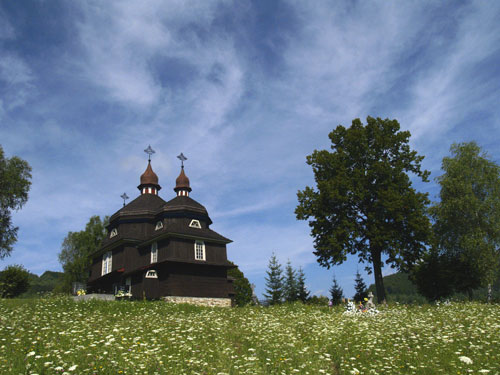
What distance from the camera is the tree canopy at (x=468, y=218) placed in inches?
1331

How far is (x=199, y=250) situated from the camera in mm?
36188

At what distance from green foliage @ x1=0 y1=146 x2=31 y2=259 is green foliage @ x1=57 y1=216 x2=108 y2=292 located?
1766 cm

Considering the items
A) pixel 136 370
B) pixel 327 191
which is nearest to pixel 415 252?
pixel 327 191

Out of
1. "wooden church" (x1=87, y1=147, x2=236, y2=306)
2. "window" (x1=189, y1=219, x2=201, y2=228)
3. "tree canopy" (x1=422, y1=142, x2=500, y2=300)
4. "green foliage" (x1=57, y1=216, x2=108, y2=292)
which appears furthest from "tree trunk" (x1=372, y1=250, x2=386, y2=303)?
"green foliage" (x1=57, y1=216, x2=108, y2=292)

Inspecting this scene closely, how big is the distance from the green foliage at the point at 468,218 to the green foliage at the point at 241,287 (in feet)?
104

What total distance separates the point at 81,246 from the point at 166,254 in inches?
1174

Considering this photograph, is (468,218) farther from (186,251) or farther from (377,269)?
(186,251)

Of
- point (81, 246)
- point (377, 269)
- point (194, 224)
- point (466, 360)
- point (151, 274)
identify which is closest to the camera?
point (466, 360)

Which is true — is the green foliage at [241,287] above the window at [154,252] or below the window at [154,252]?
below

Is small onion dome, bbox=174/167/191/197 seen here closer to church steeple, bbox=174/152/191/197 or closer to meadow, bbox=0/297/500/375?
church steeple, bbox=174/152/191/197

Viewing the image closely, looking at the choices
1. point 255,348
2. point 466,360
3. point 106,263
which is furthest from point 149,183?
point 466,360

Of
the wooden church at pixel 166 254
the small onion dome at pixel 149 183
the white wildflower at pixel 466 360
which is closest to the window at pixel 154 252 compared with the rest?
the wooden church at pixel 166 254

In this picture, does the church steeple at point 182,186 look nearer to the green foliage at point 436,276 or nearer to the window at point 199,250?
the window at point 199,250

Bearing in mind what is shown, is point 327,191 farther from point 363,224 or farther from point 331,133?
point 331,133
